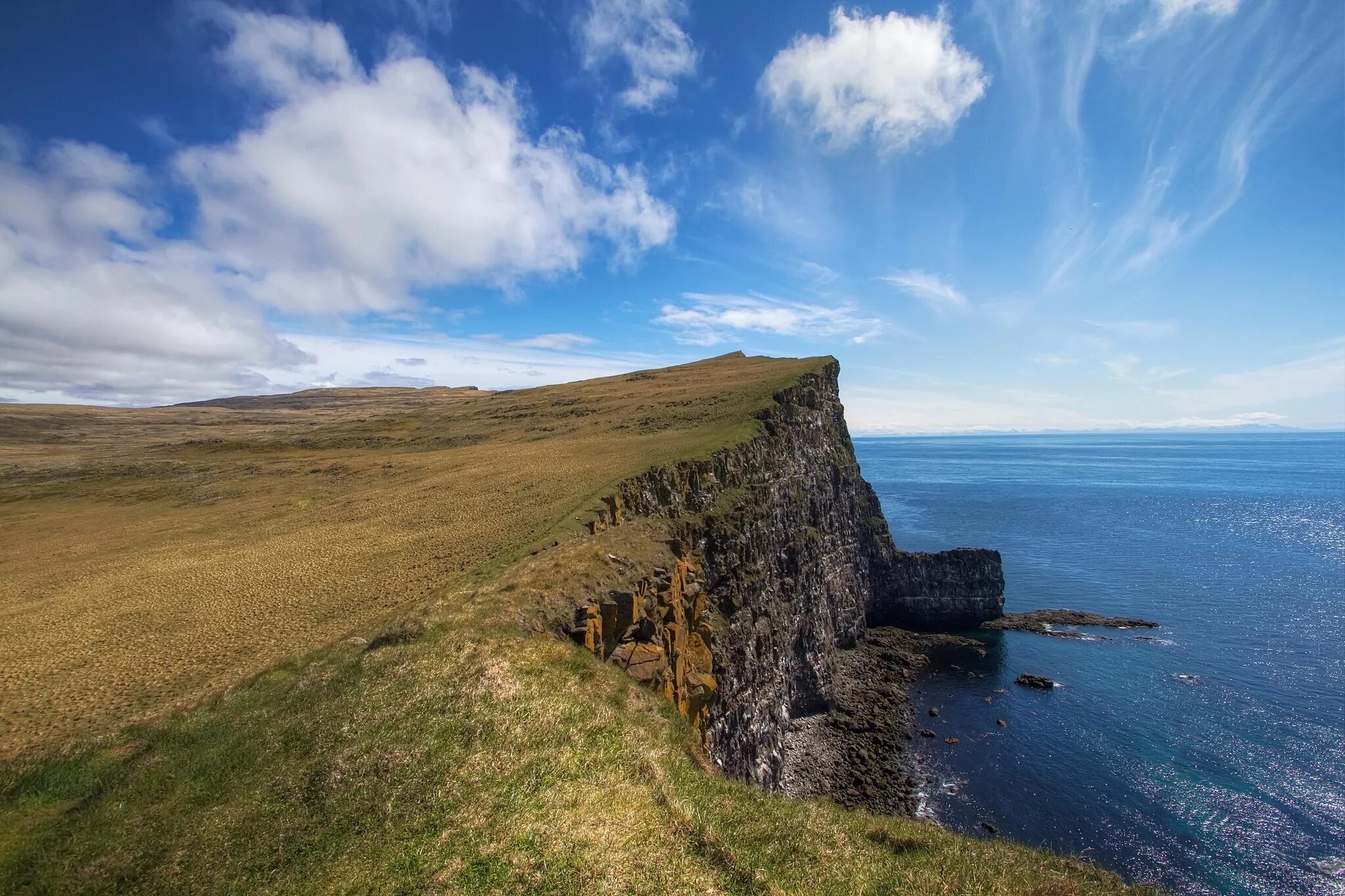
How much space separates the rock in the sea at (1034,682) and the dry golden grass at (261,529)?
38891mm

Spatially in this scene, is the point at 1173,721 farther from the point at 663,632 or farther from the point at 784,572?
the point at 663,632

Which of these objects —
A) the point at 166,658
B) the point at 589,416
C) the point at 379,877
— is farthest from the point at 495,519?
the point at 589,416

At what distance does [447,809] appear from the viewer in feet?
44.8

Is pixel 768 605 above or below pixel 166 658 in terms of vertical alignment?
below

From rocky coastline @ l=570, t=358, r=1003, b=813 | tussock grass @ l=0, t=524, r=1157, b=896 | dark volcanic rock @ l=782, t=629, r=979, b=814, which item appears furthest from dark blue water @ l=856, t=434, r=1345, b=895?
tussock grass @ l=0, t=524, r=1157, b=896

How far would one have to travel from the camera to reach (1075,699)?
170 feet

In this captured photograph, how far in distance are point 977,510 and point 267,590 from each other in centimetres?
14323

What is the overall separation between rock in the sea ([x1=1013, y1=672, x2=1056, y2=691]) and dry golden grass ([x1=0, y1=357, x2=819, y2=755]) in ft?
128

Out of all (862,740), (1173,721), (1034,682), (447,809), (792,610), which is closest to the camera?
(447,809)

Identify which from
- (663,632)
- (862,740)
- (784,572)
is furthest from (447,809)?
(862,740)

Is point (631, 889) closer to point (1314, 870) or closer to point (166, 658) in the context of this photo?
point (166, 658)

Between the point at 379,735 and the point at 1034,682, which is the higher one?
the point at 379,735

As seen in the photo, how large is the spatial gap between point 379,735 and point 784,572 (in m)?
39.8

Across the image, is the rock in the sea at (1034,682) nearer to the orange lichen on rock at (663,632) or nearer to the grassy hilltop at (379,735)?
the orange lichen on rock at (663,632)
